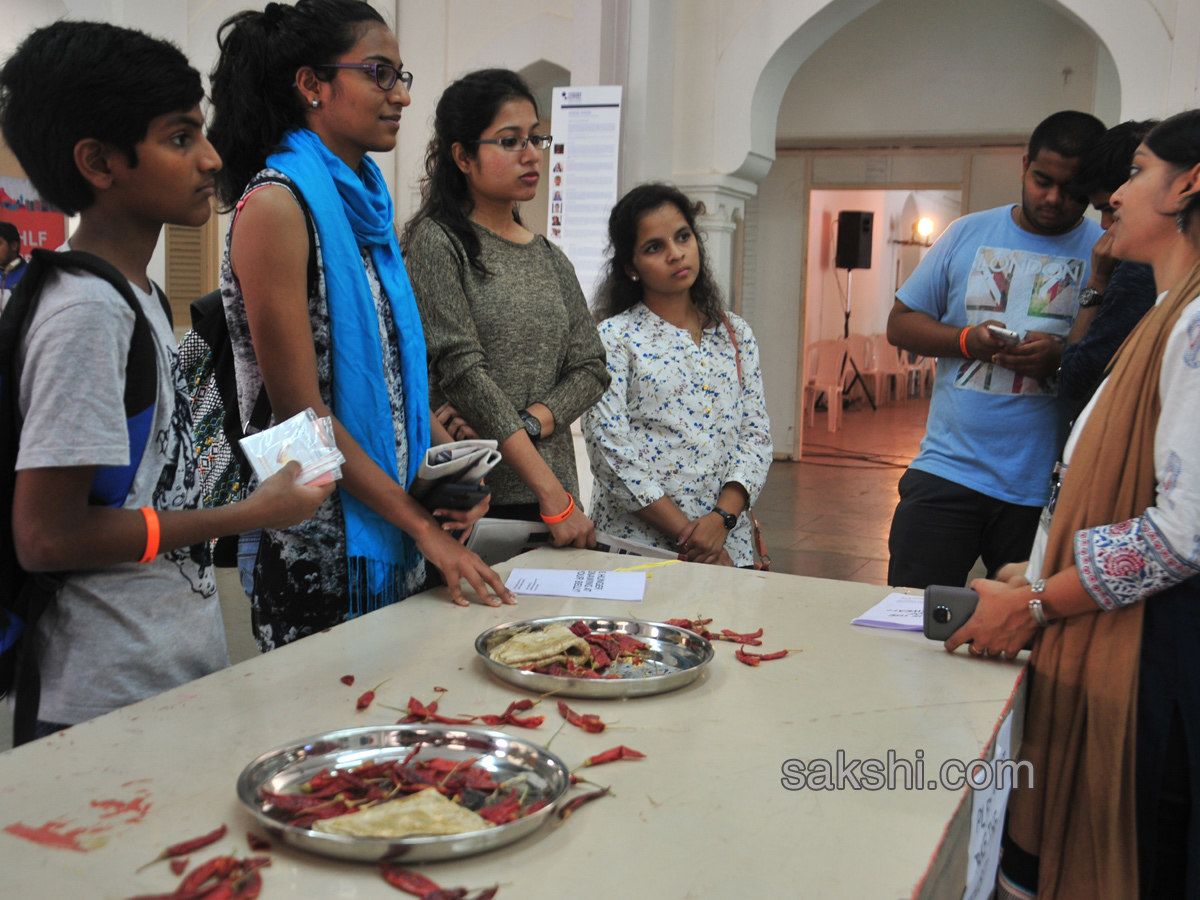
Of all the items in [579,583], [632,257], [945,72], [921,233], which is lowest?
[579,583]

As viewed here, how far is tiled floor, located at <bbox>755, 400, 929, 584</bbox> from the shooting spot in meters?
5.67

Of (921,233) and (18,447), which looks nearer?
(18,447)

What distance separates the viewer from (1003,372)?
248 cm

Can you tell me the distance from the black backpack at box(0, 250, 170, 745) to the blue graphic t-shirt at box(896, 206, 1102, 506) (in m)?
1.89

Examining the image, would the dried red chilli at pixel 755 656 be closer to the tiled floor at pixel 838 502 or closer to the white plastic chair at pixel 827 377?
the tiled floor at pixel 838 502

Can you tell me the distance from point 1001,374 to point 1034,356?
11 cm

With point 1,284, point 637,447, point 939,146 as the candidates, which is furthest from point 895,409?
point 637,447

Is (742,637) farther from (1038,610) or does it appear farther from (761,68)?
(761,68)

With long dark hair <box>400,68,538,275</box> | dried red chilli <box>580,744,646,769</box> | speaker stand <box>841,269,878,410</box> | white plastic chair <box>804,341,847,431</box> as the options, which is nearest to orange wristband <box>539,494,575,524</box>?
long dark hair <box>400,68,538,275</box>

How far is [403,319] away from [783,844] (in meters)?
1.16

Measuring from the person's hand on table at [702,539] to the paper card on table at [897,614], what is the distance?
2.10 feet

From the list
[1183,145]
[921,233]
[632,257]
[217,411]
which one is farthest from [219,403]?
[921,233]

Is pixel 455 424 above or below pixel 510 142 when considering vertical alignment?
below

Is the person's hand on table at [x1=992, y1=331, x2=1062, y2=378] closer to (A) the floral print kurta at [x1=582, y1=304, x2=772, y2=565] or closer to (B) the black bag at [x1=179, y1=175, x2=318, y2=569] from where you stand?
(A) the floral print kurta at [x1=582, y1=304, x2=772, y2=565]
